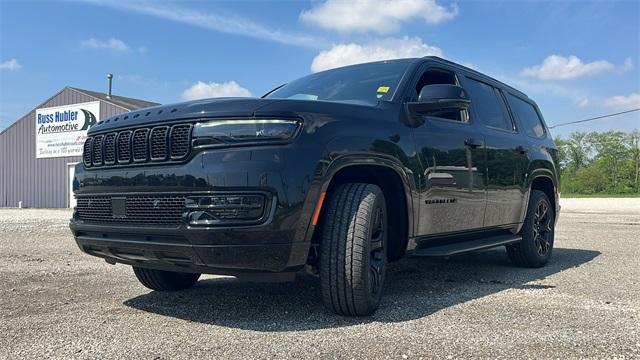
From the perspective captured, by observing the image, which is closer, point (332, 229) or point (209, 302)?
point (332, 229)

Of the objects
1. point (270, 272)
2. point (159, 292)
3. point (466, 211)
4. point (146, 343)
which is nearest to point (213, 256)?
point (270, 272)

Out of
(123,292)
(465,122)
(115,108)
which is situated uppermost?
(115,108)

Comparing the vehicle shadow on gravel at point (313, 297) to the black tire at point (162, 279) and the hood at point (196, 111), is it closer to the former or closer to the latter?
the black tire at point (162, 279)

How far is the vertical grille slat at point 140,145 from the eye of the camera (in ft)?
11.0

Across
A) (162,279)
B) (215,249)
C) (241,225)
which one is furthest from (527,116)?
(215,249)

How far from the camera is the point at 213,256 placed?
3.08 metres

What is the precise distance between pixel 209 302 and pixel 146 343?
1.10 m

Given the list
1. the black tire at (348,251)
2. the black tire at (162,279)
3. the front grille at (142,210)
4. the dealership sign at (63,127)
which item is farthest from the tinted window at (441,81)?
the dealership sign at (63,127)

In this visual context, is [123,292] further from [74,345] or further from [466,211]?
[466,211]

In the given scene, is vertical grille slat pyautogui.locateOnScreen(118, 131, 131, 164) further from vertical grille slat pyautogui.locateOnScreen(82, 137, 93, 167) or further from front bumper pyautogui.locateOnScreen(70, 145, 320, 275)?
vertical grille slat pyautogui.locateOnScreen(82, 137, 93, 167)

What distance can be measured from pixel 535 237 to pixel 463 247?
1869 mm

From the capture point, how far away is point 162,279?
4.38 m

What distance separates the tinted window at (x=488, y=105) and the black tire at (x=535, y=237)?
0.92 metres

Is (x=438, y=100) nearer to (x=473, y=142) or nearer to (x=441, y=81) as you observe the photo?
(x=473, y=142)
